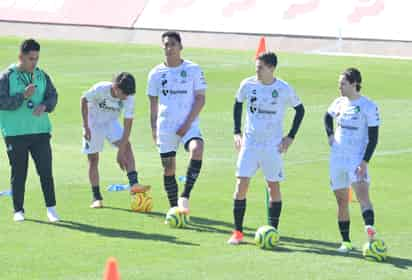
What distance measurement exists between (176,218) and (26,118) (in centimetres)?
214

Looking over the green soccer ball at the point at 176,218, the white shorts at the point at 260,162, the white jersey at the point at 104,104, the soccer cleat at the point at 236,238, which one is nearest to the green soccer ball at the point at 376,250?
the white shorts at the point at 260,162

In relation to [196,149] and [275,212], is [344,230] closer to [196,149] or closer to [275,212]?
[275,212]

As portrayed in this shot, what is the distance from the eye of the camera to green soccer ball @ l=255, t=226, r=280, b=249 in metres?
13.0

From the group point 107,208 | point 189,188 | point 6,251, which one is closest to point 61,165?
point 107,208

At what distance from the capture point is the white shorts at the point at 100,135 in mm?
15820

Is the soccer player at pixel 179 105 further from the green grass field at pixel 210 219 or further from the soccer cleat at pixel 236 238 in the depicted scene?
the soccer cleat at pixel 236 238

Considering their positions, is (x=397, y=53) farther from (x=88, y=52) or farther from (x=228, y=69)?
(x=88, y=52)

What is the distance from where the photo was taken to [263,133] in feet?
43.2

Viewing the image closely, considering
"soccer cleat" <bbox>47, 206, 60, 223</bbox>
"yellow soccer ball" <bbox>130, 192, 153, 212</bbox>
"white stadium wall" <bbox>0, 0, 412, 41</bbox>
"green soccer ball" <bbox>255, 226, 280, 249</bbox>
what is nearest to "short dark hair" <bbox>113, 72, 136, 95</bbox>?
"yellow soccer ball" <bbox>130, 192, 153, 212</bbox>

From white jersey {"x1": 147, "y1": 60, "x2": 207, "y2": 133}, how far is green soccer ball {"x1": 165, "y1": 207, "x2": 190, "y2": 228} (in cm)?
98

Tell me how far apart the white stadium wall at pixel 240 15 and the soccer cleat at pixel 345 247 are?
27079mm

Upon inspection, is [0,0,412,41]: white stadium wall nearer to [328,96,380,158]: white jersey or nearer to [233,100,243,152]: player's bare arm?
[233,100,243,152]: player's bare arm

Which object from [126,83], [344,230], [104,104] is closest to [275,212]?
[344,230]

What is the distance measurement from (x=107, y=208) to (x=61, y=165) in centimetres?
390
